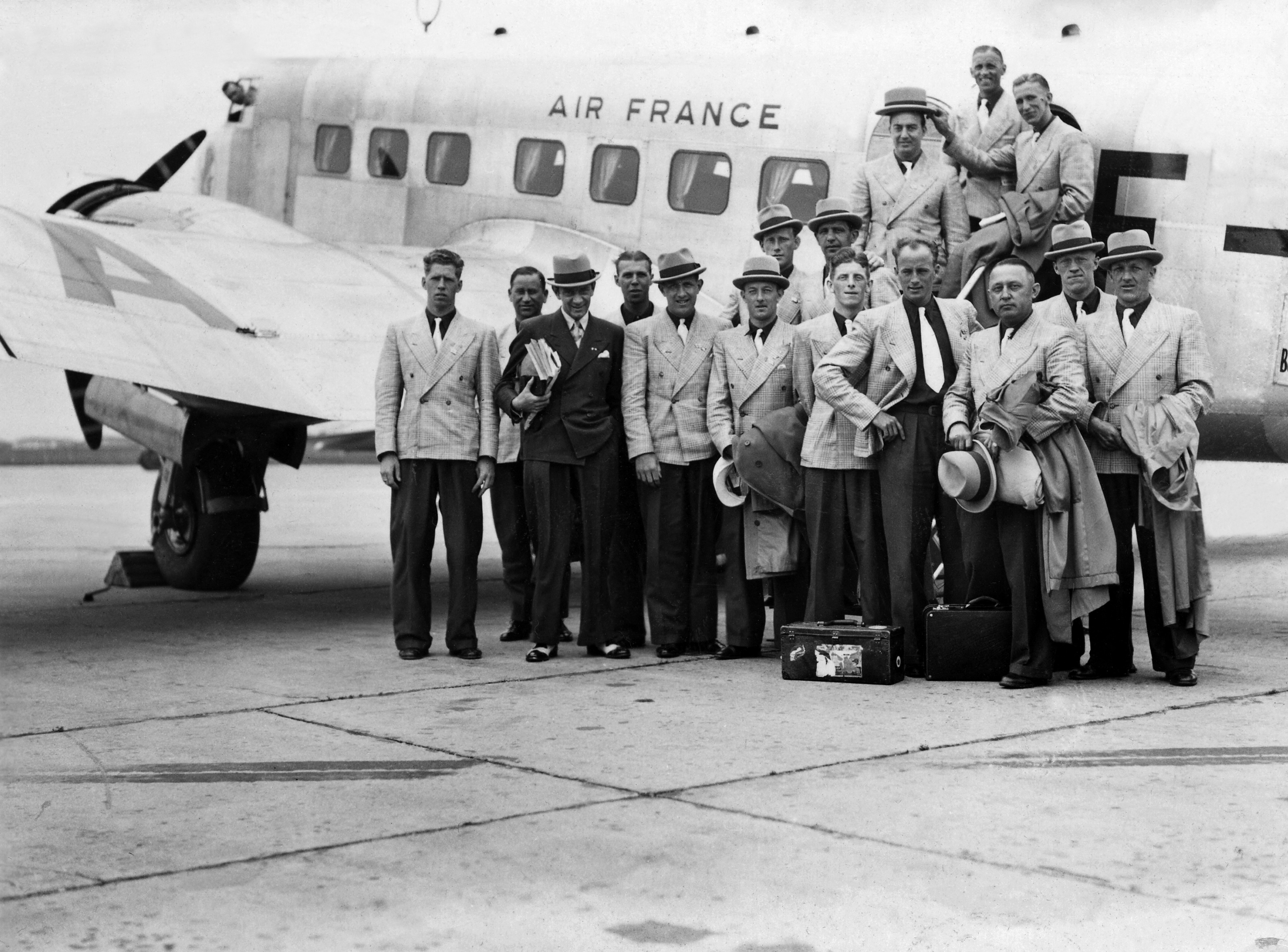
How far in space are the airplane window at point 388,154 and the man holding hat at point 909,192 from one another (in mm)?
5292

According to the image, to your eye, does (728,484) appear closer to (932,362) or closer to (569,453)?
(569,453)

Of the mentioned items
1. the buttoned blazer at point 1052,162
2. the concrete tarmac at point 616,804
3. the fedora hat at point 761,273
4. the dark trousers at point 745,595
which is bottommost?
the concrete tarmac at point 616,804

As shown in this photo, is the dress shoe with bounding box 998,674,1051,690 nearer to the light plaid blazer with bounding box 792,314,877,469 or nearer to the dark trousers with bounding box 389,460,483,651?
the light plaid blazer with bounding box 792,314,877,469

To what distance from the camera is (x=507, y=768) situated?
6094 mm

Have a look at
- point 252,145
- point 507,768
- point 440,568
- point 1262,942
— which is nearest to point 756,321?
point 507,768

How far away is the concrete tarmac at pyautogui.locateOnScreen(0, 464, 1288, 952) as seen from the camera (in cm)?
427

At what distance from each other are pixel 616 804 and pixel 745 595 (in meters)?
3.52

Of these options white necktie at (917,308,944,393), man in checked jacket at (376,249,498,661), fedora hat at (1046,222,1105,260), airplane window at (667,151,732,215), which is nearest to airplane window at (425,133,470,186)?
airplane window at (667,151,732,215)

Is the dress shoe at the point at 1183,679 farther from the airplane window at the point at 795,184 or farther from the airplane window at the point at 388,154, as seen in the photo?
the airplane window at the point at 388,154

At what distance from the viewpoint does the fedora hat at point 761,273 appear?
8.86 m

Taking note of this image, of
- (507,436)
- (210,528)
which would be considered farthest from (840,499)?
(210,528)

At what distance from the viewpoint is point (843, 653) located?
805 cm

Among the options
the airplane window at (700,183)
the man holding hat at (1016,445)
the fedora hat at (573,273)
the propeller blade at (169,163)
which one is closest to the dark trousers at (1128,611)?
the man holding hat at (1016,445)

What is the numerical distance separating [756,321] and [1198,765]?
12.3 feet
